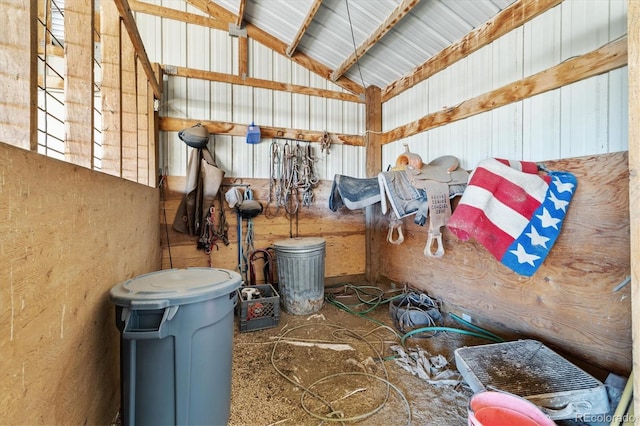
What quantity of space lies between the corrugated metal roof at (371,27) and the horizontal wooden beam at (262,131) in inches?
32.3

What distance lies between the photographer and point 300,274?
2906mm

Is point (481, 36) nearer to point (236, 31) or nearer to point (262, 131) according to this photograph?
point (262, 131)

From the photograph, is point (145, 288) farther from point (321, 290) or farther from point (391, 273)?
point (391, 273)

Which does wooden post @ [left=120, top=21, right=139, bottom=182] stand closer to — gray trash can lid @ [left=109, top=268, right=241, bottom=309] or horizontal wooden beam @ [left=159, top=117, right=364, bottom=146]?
horizontal wooden beam @ [left=159, top=117, right=364, bottom=146]

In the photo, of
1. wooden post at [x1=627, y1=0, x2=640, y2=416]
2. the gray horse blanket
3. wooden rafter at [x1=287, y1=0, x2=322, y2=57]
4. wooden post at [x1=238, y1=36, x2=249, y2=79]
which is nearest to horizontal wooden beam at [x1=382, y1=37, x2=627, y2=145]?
wooden post at [x1=627, y1=0, x2=640, y2=416]

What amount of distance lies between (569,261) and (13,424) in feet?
9.07

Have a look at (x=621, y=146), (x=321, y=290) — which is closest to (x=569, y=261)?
(x=621, y=146)

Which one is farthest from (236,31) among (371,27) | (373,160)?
(373,160)

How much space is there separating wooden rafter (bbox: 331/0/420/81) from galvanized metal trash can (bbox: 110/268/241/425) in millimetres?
2560

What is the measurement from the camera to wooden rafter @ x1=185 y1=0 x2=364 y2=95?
10.7ft

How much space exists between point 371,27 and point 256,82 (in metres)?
1.51

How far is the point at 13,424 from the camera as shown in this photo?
0.77 m

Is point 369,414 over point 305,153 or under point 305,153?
under

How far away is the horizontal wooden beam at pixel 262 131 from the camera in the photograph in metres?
3.15
